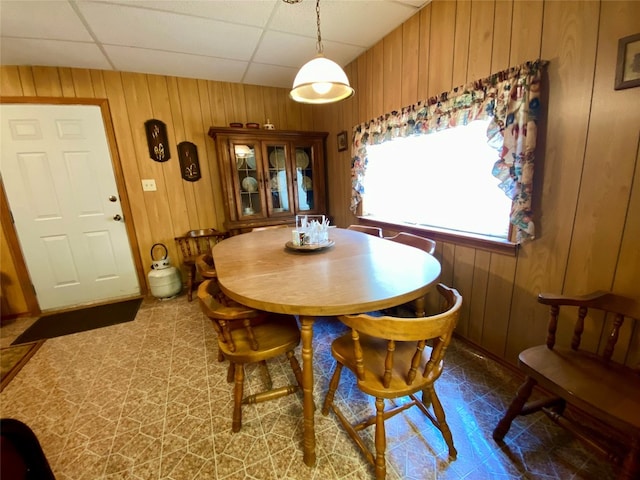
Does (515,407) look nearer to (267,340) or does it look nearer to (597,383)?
(597,383)

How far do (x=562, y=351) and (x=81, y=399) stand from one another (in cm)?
259

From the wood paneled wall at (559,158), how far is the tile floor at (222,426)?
1.51 feet

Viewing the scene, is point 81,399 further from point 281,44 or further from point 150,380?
point 281,44

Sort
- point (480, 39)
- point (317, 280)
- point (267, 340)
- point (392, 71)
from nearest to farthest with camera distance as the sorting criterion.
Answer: point (317, 280)
point (267, 340)
point (480, 39)
point (392, 71)

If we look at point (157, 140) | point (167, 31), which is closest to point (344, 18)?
point (167, 31)

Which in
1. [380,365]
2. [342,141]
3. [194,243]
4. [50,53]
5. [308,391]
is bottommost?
[308,391]

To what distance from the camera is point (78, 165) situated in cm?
276

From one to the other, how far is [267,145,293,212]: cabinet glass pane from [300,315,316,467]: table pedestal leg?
2373 mm

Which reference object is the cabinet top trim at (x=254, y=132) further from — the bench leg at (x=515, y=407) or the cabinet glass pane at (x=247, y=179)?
the bench leg at (x=515, y=407)

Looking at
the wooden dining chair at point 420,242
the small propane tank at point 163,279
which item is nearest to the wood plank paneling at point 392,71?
the wooden dining chair at point 420,242

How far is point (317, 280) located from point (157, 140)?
2.84 metres

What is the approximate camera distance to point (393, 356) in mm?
1067

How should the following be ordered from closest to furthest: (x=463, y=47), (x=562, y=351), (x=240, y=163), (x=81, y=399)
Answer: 1. (x=562, y=351)
2. (x=81, y=399)
3. (x=463, y=47)
4. (x=240, y=163)

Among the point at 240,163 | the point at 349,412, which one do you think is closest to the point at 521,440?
the point at 349,412
